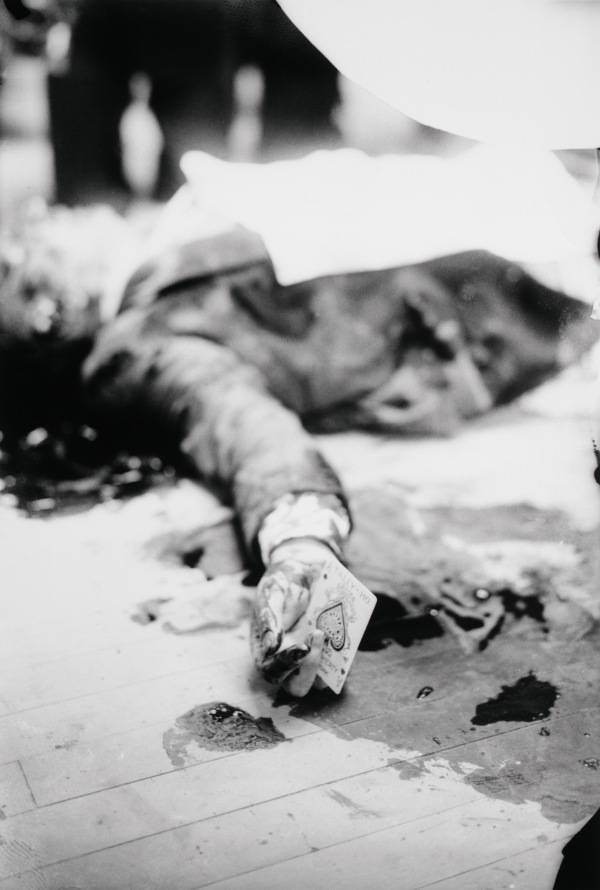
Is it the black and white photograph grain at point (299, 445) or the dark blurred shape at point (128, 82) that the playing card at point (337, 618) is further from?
the dark blurred shape at point (128, 82)

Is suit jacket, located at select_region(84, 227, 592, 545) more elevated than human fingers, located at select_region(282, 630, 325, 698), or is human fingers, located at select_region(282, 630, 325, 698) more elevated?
suit jacket, located at select_region(84, 227, 592, 545)

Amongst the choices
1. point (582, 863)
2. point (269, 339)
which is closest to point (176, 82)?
point (269, 339)

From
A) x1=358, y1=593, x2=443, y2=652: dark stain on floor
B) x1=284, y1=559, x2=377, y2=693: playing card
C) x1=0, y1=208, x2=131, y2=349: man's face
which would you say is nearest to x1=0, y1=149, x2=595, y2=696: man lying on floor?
x1=0, y1=208, x2=131, y2=349: man's face

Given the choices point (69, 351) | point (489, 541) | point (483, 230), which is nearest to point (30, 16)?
point (69, 351)

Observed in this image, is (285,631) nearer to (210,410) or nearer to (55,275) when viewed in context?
(210,410)

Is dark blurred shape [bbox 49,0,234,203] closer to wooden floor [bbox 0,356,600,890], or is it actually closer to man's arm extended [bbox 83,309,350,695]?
man's arm extended [bbox 83,309,350,695]

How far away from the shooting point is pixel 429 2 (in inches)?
36.7

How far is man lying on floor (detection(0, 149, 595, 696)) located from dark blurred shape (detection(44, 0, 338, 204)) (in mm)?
190

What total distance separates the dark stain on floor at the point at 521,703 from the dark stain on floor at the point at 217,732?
357 mm

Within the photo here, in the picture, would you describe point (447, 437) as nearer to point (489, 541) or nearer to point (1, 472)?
point (489, 541)

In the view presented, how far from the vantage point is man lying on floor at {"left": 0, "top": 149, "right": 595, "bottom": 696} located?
85.4 inches

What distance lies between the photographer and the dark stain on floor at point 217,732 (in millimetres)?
1323

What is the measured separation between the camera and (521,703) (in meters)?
1.45

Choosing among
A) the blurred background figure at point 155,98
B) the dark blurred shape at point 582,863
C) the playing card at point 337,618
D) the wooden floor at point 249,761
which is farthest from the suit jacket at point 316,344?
the dark blurred shape at point 582,863
